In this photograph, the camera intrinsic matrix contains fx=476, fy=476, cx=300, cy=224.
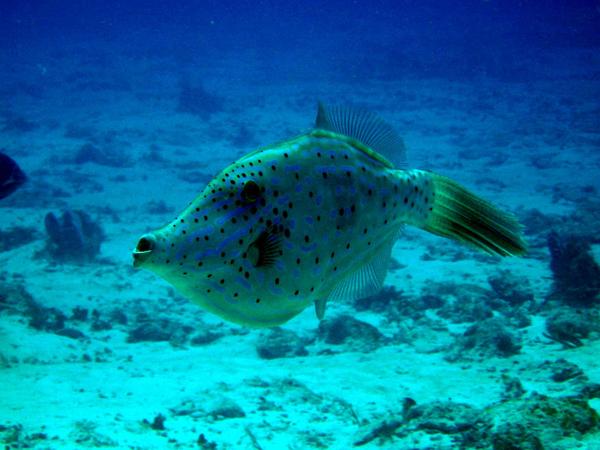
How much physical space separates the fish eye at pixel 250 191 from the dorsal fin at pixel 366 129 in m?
0.54

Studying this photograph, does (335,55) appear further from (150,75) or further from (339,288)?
(339,288)

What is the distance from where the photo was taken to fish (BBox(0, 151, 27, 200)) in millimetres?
6551

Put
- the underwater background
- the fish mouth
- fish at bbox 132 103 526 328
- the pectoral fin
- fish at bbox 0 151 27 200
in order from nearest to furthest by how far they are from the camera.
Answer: the fish mouth
fish at bbox 132 103 526 328
the pectoral fin
the underwater background
fish at bbox 0 151 27 200

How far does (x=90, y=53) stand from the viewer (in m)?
66.4

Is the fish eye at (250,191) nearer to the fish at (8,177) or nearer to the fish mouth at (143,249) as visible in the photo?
the fish mouth at (143,249)

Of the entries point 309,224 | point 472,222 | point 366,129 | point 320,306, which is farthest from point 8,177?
point 472,222

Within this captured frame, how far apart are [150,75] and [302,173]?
59257 millimetres

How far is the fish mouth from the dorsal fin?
0.89 m

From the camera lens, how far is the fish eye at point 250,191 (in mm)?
1432

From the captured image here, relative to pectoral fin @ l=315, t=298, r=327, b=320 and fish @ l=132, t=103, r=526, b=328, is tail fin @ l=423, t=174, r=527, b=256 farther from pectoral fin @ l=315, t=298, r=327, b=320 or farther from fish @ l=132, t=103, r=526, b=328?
pectoral fin @ l=315, t=298, r=327, b=320

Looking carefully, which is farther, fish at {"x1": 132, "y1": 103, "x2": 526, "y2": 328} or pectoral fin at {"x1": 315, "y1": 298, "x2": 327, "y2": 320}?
pectoral fin at {"x1": 315, "y1": 298, "x2": 327, "y2": 320}

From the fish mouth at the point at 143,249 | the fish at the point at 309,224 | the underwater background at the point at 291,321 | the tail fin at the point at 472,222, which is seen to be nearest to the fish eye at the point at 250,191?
the fish at the point at 309,224

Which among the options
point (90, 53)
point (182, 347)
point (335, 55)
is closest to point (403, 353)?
point (182, 347)

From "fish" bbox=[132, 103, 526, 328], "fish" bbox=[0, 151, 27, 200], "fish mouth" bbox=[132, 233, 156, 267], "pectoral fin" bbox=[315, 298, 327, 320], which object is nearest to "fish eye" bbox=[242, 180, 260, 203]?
"fish" bbox=[132, 103, 526, 328]
